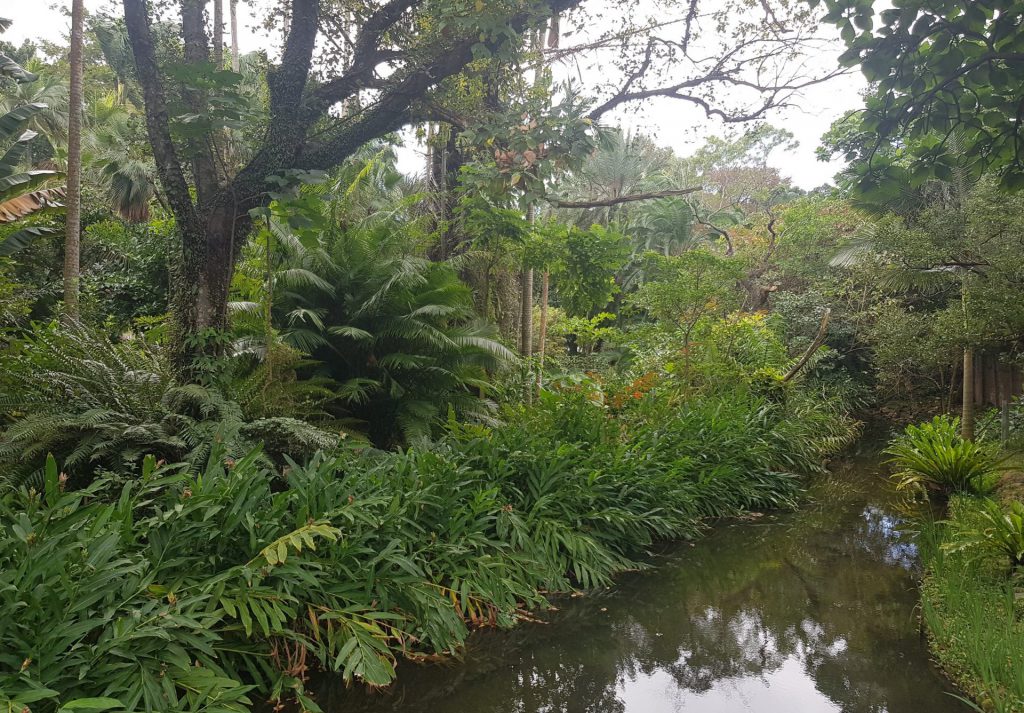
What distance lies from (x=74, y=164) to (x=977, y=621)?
32.9 ft

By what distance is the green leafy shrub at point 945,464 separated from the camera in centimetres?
→ 683

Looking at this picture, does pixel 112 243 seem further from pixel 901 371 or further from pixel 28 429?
pixel 901 371

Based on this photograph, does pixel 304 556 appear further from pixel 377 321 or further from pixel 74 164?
pixel 74 164

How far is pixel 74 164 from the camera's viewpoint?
8.27 m

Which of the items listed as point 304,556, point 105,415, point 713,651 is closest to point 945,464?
point 713,651

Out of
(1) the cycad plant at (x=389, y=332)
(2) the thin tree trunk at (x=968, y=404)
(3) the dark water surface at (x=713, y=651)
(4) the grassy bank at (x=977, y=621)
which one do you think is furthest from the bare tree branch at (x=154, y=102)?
(2) the thin tree trunk at (x=968, y=404)

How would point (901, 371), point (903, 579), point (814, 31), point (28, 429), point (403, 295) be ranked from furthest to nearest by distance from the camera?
point (901, 371), point (814, 31), point (403, 295), point (903, 579), point (28, 429)

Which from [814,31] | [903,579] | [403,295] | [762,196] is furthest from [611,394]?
[762,196]

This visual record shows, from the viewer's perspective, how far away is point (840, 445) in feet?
34.0

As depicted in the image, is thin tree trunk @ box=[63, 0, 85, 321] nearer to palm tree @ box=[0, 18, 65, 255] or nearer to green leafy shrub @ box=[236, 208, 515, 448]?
palm tree @ box=[0, 18, 65, 255]

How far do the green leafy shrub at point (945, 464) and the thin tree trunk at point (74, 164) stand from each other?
32.2ft

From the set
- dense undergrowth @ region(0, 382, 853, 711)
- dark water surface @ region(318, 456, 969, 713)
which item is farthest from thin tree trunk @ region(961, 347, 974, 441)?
dense undergrowth @ region(0, 382, 853, 711)

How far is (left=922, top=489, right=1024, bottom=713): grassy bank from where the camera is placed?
3094 mm

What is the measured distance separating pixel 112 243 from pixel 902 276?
10.8 m
